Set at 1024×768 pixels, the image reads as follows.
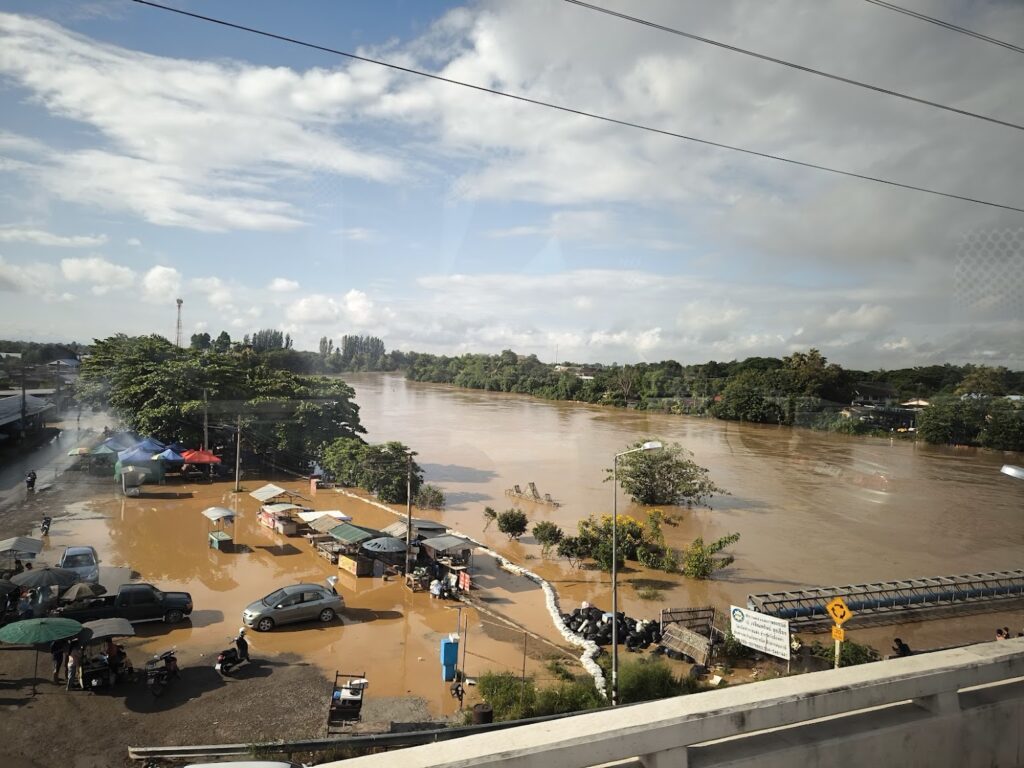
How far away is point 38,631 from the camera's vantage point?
21.6 feet

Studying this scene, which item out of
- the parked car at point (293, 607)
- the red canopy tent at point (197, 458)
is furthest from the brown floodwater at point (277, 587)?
the red canopy tent at point (197, 458)

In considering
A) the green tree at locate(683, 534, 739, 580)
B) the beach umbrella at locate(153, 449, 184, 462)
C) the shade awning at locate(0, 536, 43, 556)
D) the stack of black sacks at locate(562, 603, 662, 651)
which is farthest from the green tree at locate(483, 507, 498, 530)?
the shade awning at locate(0, 536, 43, 556)

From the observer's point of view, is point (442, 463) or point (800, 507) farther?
point (442, 463)

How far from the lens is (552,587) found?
11.5 meters

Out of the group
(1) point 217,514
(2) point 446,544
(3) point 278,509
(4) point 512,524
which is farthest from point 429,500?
(2) point 446,544

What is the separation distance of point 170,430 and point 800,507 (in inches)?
802

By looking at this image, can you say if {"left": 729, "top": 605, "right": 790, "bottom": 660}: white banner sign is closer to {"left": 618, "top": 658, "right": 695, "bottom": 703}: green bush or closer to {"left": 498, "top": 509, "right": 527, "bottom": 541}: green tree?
{"left": 618, "top": 658, "right": 695, "bottom": 703}: green bush

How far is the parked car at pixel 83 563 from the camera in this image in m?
9.33

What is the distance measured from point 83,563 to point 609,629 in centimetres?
838

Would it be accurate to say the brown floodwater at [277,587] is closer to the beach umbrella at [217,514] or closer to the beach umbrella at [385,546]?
the beach umbrella at [217,514]

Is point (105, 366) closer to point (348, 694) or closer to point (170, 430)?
point (170, 430)

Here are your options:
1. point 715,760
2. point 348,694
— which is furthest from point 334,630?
point 715,760

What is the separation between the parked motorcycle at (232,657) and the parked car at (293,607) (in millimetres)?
984

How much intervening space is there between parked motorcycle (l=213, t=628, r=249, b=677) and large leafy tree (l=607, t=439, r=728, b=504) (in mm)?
14003
